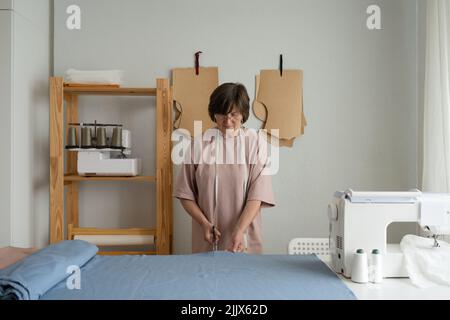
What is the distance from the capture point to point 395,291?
1347 millimetres

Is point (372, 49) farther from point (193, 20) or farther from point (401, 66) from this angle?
point (193, 20)

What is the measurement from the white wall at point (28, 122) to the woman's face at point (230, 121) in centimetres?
119

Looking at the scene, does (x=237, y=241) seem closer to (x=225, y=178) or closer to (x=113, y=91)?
(x=225, y=178)

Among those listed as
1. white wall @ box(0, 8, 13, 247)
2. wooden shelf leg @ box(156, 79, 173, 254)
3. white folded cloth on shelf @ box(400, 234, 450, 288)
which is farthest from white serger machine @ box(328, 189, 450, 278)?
white wall @ box(0, 8, 13, 247)

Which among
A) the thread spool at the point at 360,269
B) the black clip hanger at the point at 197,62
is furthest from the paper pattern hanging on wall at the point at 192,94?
the thread spool at the point at 360,269

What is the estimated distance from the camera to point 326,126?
9.47 feet

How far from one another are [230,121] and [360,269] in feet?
3.07

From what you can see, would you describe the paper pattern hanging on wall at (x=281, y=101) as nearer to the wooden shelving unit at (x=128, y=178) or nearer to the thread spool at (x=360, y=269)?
the wooden shelving unit at (x=128, y=178)

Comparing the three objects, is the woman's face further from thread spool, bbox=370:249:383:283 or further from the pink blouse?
thread spool, bbox=370:249:383:283

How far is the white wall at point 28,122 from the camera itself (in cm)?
247

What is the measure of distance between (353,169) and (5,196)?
81.7 inches

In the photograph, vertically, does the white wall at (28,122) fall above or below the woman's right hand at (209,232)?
above

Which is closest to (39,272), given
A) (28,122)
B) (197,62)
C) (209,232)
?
(209,232)

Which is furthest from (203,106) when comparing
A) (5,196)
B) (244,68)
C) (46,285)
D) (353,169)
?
(46,285)
